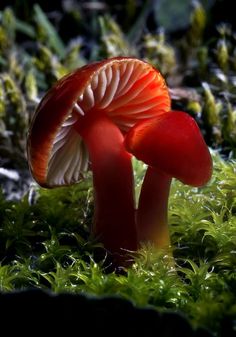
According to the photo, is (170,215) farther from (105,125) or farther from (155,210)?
(105,125)

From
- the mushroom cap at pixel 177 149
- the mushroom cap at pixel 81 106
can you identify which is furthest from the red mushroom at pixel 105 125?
the mushroom cap at pixel 177 149

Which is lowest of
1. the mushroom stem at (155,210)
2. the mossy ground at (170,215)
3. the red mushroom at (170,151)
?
the mossy ground at (170,215)

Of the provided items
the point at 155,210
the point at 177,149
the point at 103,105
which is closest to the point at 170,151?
the point at 177,149

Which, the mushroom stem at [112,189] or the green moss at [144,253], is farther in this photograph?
the mushroom stem at [112,189]

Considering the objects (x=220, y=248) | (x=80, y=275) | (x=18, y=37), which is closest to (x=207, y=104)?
(x=220, y=248)

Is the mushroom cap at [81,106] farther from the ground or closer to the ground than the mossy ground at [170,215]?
farther from the ground

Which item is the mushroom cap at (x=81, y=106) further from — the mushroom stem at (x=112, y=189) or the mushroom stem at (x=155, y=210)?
the mushroom stem at (x=155, y=210)
